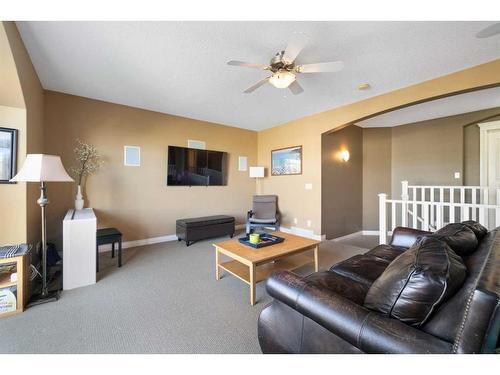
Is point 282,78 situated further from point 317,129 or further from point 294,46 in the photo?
point 317,129

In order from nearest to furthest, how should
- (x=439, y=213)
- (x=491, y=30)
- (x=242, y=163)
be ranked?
(x=491, y=30)
(x=439, y=213)
(x=242, y=163)

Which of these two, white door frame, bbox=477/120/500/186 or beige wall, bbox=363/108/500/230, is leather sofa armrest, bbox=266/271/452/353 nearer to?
beige wall, bbox=363/108/500/230

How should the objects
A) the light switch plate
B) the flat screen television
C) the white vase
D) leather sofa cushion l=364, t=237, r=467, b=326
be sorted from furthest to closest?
the light switch plate → the flat screen television → the white vase → leather sofa cushion l=364, t=237, r=467, b=326

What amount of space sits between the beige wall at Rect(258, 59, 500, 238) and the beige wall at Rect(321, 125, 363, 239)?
19 cm

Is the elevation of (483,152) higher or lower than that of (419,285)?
higher

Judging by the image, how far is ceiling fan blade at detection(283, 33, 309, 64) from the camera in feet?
5.27

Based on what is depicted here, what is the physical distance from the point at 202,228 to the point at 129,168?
1692 mm

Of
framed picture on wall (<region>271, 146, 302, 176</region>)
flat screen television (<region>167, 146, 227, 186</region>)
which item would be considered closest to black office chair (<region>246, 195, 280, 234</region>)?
framed picture on wall (<region>271, 146, 302, 176</region>)

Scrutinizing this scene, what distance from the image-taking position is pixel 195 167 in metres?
4.40

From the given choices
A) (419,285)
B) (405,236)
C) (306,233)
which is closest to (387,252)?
(405,236)

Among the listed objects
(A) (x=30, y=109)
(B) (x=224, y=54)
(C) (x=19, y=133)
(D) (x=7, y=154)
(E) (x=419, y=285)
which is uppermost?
(B) (x=224, y=54)

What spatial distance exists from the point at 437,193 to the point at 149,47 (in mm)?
5618

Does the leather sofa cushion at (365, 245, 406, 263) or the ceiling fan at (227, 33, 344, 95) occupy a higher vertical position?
the ceiling fan at (227, 33, 344, 95)
